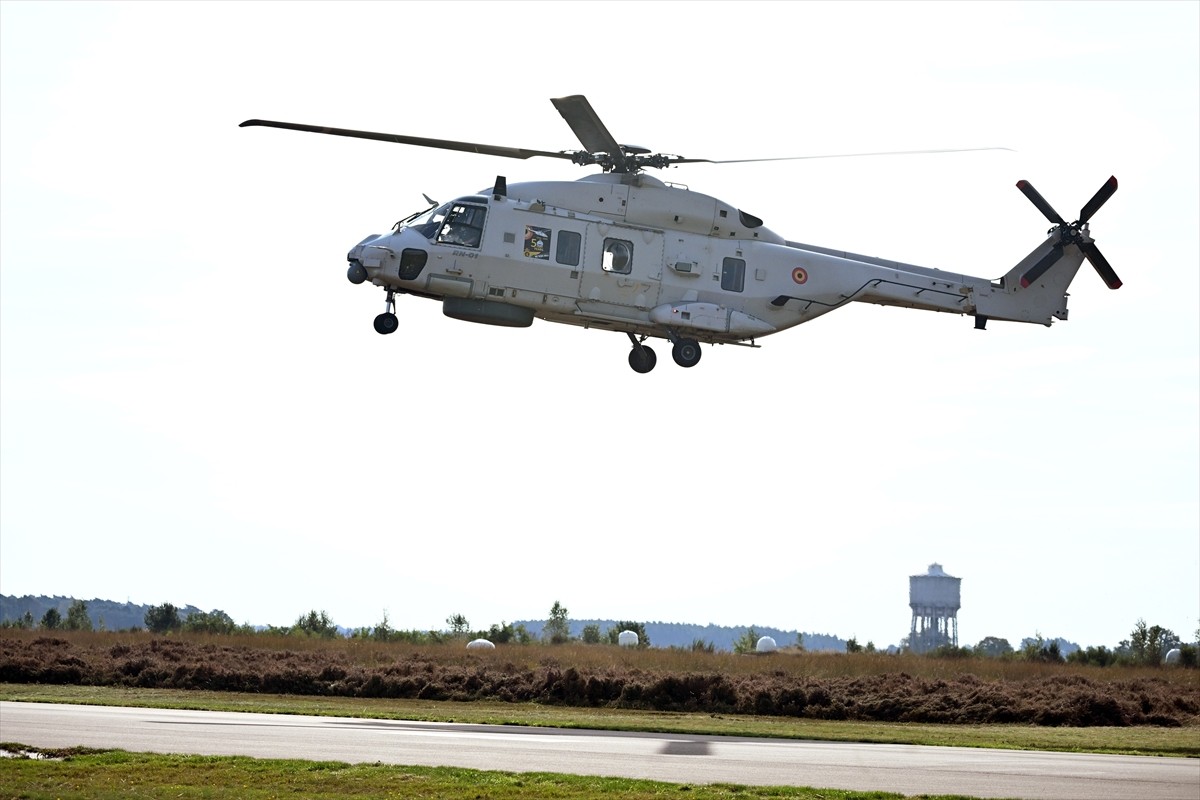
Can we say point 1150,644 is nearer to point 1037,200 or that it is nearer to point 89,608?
point 1037,200

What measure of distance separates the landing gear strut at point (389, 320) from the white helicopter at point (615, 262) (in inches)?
1.2

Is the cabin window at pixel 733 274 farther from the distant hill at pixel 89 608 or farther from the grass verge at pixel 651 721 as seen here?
the distant hill at pixel 89 608

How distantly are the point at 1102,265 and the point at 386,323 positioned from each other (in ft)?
59.4

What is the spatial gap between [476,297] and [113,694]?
1701cm

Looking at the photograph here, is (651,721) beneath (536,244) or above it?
beneath

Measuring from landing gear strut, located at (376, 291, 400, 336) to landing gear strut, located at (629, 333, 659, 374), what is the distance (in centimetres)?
569

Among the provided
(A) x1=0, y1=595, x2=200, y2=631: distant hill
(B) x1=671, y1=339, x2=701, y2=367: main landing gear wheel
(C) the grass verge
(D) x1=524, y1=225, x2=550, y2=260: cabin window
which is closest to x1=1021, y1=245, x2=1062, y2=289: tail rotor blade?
(B) x1=671, y1=339, x2=701, y2=367: main landing gear wheel

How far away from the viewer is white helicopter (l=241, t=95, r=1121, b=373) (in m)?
32.9

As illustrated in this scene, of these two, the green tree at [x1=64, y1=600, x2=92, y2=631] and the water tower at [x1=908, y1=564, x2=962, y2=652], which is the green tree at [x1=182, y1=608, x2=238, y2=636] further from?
the water tower at [x1=908, y1=564, x2=962, y2=652]

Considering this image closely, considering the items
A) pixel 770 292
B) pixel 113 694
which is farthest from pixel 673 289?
pixel 113 694

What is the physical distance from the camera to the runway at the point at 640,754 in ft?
73.2

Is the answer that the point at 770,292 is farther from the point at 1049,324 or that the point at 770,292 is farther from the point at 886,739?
the point at 886,739

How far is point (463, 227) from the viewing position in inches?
1304

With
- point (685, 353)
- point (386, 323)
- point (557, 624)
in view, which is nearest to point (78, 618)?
point (557, 624)
